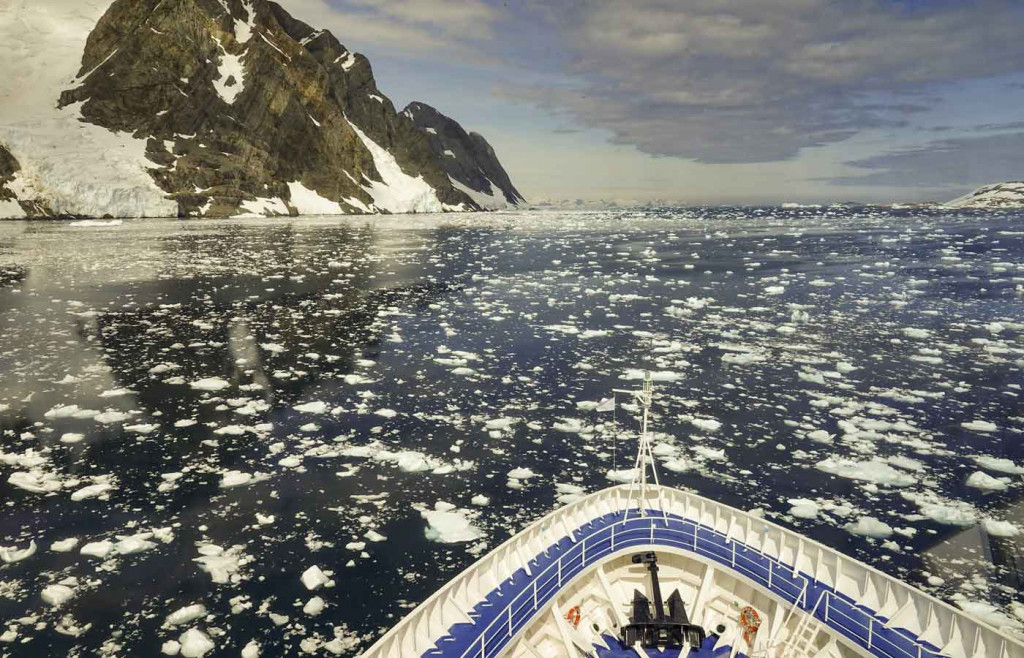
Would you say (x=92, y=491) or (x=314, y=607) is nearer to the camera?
(x=314, y=607)

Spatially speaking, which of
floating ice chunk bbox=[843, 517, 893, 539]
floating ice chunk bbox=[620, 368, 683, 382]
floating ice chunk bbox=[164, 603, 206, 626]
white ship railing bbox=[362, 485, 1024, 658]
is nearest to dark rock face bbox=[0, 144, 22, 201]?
floating ice chunk bbox=[620, 368, 683, 382]

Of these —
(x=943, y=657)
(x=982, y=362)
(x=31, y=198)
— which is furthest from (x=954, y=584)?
(x=31, y=198)

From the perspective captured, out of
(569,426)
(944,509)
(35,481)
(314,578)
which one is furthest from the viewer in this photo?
(569,426)

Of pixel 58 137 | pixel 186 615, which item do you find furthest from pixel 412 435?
pixel 58 137

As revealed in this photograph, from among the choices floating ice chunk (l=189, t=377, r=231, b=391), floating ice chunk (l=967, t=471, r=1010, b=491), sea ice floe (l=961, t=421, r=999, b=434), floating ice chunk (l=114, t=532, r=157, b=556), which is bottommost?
floating ice chunk (l=189, t=377, r=231, b=391)

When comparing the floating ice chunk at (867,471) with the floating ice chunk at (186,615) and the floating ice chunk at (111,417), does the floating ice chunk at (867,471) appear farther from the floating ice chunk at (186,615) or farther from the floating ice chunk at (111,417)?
the floating ice chunk at (111,417)

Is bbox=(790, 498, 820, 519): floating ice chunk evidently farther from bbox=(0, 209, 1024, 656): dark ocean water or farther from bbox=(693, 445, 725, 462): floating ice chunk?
bbox=(693, 445, 725, 462): floating ice chunk

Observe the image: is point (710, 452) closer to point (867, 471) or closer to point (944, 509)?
point (867, 471)
